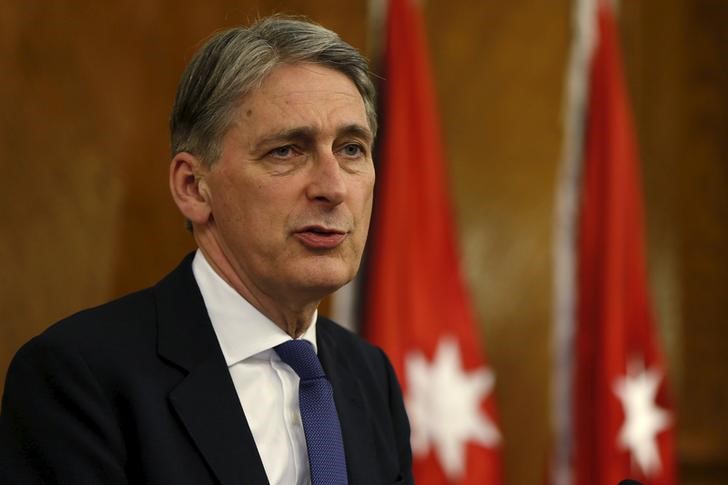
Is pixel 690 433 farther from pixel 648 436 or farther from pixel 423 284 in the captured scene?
pixel 423 284

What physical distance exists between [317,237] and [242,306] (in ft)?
0.68

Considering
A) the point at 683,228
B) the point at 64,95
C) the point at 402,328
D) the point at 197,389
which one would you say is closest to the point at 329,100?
the point at 197,389

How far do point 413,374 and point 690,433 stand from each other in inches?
73.2

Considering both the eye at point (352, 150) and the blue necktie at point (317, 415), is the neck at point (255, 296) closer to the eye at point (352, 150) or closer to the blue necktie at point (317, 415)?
the blue necktie at point (317, 415)

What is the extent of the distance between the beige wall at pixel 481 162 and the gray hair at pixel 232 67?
100 cm

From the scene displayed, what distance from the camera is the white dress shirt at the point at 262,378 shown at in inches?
71.0

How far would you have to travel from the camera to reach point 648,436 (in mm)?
3621

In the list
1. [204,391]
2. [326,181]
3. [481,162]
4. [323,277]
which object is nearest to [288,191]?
[326,181]

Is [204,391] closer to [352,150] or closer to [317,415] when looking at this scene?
[317,415]

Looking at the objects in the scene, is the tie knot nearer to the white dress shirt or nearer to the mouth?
the white dress shirt

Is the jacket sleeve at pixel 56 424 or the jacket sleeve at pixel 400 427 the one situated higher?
the jacket sleeve at pixel 400 427

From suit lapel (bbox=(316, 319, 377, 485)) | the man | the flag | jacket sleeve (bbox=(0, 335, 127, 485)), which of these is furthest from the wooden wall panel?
jacket sleeve (bbox=(0, 335, 127, 485))

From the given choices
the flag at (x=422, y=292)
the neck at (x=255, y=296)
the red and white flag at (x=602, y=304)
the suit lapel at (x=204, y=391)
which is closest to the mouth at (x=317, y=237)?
the neck at (x=255, y=296)

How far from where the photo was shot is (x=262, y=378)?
73.5 inches
